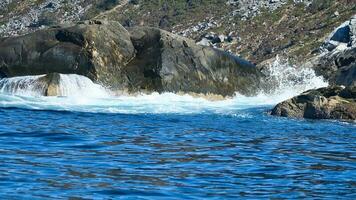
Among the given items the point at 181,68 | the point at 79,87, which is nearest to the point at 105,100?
the point at 79,87

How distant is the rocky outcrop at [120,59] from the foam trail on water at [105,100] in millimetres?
890

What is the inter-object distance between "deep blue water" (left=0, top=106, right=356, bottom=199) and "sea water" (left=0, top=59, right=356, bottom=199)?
0.07ft

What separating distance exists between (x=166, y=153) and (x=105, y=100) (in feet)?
64.0

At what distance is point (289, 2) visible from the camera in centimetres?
9338

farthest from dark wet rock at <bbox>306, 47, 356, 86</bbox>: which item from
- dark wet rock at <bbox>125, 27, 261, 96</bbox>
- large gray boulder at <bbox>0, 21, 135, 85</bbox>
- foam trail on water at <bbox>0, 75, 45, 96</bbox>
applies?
foam trail on water at <bbox>0, 75, 45, 96</bbox>

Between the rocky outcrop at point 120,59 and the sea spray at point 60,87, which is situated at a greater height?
the rocky outcrop at point 120,59

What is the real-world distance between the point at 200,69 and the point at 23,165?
92.9 ft

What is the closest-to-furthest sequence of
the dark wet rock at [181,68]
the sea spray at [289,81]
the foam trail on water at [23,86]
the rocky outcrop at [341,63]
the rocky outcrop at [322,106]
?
1. the rocky outcrop at [322,106]
2. the foam trail on water at [23,86]
3. the dark wet rock at [181,68]
4. the rocky outcrop at [341,63]
5. the sea spray at [289,81]

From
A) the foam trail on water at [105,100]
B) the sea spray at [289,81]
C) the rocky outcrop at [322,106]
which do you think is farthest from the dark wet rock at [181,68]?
the rocky outcrop at [322,106]

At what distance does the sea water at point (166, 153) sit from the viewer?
12688 mm

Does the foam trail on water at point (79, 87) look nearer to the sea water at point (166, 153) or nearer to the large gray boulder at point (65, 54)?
the large gray boulder at point (65, 54)

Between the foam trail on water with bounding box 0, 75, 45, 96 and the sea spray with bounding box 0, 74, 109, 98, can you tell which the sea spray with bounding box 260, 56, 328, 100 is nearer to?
the sea spray with bounding box 0, 74, 109, 98

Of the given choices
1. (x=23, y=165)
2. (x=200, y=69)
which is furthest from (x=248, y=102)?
(x=23, y=165)

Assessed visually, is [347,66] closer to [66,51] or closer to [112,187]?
[66,51]
